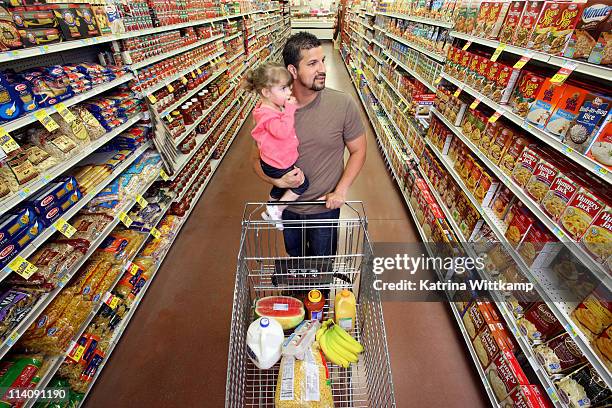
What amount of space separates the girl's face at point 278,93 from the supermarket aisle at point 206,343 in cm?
180

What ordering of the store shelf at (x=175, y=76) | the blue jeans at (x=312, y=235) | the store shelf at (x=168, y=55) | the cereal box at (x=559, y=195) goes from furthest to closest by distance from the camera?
the store shelf at (x=175, y=76), the store shelf at (x=168, y=55), the blue jeans at (x=312, y=235), the cereal box at (x=559, y=195)

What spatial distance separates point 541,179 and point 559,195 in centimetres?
16

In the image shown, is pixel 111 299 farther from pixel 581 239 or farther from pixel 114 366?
pixel 581 239

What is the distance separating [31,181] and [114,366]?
4.65ft

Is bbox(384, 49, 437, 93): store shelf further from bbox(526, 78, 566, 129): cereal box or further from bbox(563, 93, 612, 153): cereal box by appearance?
bbox(563, 93, 612, 153): cereal box

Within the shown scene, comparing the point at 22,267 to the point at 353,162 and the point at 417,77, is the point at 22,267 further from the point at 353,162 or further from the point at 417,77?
the point at 417,77

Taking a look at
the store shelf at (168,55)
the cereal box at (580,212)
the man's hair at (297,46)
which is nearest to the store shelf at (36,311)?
the store shelf at (168,55)

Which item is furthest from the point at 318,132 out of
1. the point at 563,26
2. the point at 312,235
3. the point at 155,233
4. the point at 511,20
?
the point at 155,233

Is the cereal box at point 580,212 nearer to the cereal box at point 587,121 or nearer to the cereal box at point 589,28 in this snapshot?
the cereal box at point 587,121

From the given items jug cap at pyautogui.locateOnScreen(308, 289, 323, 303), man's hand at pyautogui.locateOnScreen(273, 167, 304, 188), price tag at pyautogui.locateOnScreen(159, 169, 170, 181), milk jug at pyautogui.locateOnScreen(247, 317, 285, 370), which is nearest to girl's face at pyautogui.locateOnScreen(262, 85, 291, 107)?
man's hand at pyautogui.locateOnScreen(273, 167, 304, 188)

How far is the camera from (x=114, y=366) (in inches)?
86.4

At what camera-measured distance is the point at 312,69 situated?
154 cm

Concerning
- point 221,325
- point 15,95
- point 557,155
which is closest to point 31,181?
point 15,95

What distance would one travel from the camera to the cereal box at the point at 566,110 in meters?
1.42
